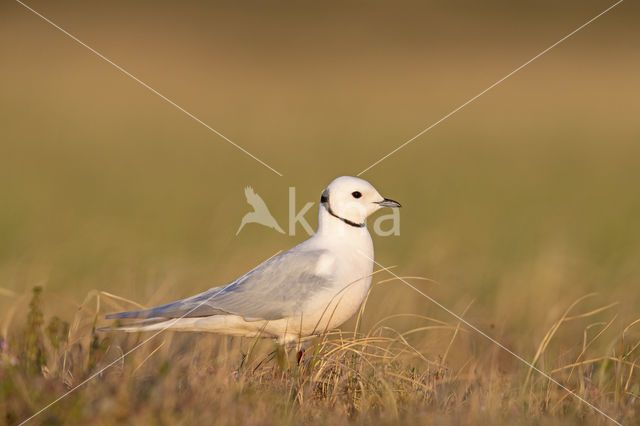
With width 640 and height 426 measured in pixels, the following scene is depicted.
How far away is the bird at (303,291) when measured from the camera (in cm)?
561

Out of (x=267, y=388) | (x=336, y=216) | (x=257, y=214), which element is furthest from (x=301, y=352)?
(x=257, y=214)

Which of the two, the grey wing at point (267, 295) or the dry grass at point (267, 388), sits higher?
the grey wing at point (267, 295)

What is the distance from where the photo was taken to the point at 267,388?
509 cm

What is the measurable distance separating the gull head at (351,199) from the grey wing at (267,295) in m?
0.35

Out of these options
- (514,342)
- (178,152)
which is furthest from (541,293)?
(178,152)

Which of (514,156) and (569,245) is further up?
(514,156)

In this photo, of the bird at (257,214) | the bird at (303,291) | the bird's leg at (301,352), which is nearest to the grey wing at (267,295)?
the bird at (303,291)

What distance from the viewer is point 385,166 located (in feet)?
58.1

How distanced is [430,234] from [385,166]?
549 centimetres

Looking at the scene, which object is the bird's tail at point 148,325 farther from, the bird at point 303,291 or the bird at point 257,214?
the bird at point 257,214

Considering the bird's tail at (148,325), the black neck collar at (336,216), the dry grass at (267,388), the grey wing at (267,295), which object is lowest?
the dry grass at (267,388)

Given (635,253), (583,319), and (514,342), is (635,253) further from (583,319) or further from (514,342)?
(514,342)

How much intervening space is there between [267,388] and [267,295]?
0.83m

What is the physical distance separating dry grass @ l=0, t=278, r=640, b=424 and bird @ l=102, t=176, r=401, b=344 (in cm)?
23
